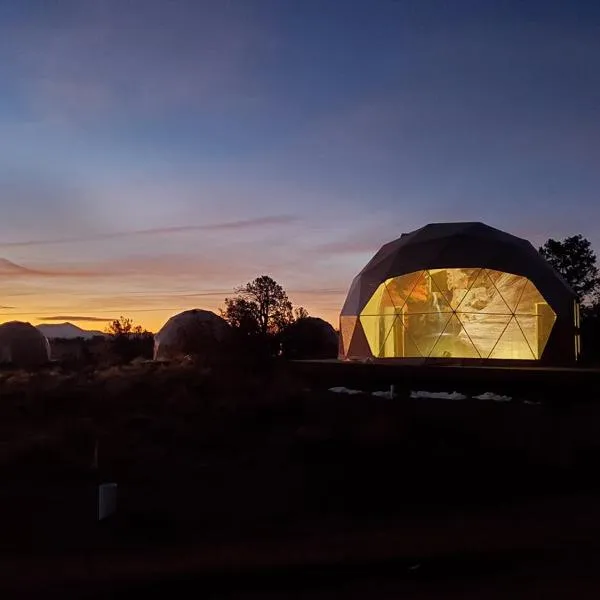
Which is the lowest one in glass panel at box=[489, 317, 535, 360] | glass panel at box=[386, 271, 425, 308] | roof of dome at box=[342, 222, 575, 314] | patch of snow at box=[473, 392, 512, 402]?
patch of snow at box=[473, 392, 512, 402]

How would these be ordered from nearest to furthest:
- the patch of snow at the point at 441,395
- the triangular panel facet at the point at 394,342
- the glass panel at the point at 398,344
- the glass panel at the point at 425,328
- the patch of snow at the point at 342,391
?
the patch of snow at the point at 441,395
the patch of snow at the point at 342,391
the glass panel at the point at 425,328
the glass panel at the point at 398,344
the triangular panel facet at the point at 394,342

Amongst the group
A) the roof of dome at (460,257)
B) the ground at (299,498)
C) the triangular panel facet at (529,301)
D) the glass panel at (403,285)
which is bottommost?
the ground at (299,498)

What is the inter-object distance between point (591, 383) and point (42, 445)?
13961mm

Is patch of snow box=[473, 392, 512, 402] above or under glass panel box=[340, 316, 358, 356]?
under

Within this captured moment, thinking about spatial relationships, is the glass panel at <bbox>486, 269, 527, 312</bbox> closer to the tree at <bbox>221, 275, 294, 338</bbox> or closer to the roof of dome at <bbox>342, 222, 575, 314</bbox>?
the roof of dome at <bbox>342, 222, 575, 314</bbox>

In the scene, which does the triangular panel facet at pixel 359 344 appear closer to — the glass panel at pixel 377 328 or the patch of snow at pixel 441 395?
the glass panel at pixel 377 328

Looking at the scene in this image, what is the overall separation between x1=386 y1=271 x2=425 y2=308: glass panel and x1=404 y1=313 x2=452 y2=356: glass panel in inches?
28.0

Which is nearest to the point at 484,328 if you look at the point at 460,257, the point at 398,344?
the point at 460,257

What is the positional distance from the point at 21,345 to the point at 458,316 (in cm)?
3971

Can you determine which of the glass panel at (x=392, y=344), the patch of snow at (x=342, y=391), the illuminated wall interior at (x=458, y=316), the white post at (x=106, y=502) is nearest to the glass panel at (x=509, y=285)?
the illuminated wall interior at (x=458, y=316)

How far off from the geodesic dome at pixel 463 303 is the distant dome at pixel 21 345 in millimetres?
33246

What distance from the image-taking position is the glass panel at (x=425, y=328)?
2827 centimetres

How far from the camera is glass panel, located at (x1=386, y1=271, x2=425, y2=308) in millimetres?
28688

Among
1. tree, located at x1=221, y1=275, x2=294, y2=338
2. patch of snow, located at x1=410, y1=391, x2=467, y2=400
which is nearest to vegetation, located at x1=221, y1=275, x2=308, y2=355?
tree, located at x1=221, y1=275, x2=294, y2=338
